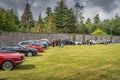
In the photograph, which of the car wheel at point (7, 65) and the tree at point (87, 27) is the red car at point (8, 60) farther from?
the tree at point (87, 27)

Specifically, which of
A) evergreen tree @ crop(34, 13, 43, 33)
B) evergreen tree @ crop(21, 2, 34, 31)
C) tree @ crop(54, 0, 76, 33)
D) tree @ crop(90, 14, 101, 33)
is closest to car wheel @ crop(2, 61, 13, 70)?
evergreen tree @ crop(34, 13, 43, 33)

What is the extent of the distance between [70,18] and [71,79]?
8161cm

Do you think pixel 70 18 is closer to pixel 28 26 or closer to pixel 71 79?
pixel 28 26

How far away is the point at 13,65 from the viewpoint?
17.6 m

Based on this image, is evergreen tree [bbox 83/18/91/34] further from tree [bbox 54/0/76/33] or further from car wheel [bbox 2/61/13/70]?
car wheel [bbox 2/61/13/70]

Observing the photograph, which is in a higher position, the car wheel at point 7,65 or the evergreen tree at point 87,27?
the evergreen tree at point 87,27

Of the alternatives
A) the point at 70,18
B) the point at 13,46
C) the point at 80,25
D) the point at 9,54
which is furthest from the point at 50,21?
the point at 9,54

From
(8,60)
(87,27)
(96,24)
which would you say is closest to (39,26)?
(87,27)

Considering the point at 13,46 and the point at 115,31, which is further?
the point at 115,31

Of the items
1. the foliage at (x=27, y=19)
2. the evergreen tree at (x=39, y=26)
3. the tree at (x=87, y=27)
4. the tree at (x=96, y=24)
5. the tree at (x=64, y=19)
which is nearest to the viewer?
the evergreen tree at (x=39, y=26)

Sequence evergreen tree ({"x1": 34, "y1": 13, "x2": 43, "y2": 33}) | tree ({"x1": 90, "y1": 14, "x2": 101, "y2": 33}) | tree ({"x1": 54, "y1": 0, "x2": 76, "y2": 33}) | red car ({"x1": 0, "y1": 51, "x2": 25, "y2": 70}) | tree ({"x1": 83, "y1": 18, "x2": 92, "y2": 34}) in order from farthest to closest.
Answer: tree ({"x1": 90, "y1": 14, "x2": 101, "y2": 33})
tree ({"x1": 83, "y1": 18, "x2": 92, "y2": 34})
tree ({"x1": 54, "y1": 0, "x2": 76, "y2": 33})
evergreen tree ({"x1": 34, "y1": 13, "x2": 43, "y2": 33})
red car ({"x1": 0, "y1": 51, "x2": 25, "y2": 70})

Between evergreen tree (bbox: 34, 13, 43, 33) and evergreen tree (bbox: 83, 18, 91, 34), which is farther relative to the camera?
evergreen tree (bbox: 83, 18, 91, 34)

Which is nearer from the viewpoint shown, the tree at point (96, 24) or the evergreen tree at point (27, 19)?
the evergreen tree at point (27, 19)

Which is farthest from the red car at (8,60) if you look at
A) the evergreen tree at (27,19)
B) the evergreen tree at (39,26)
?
the evergreen tree at (27,19)
